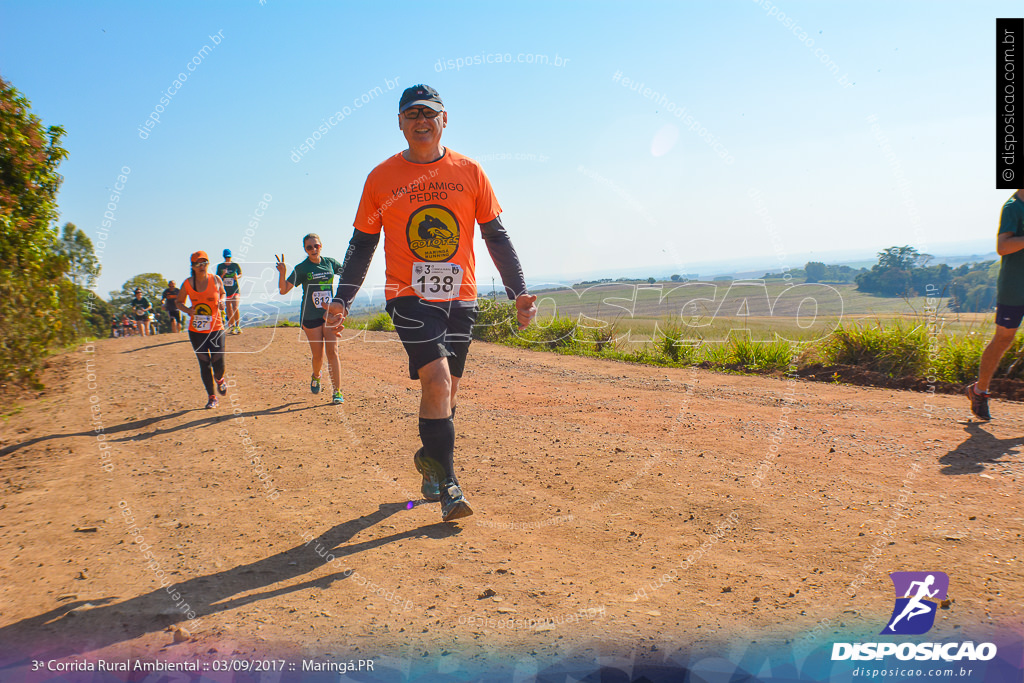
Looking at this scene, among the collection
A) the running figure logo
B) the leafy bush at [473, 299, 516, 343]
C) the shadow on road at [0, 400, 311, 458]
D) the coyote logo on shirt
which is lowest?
the running figure logo

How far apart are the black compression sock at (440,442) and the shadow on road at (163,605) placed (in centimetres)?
44

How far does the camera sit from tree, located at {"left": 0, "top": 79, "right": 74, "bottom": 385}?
719 centimetres

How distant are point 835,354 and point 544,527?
23.4 feet

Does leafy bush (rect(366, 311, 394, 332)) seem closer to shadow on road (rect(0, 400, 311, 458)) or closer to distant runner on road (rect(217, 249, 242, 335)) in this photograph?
distant runner on road (rect(217, 249, 242, 335))

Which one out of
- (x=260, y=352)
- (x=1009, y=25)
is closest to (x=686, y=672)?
(x=1009, y=25)

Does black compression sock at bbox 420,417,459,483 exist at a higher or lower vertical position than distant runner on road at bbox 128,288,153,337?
lower

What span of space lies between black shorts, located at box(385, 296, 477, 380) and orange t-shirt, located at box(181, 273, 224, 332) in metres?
4.76

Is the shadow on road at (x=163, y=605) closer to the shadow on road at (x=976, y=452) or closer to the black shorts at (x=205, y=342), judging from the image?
the shadow on road at (x=976, y=452)

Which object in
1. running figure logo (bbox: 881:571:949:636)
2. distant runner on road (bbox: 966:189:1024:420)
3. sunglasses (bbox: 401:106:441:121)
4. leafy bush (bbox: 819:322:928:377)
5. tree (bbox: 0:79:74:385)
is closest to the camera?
running figure logo (bbox: 881:571:949:636)

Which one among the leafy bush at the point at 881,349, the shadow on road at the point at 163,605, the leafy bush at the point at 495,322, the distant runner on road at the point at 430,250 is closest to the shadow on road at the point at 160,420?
the shadow on road at the point at 163,605

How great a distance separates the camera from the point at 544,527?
3.54m

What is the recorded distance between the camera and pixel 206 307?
755cm

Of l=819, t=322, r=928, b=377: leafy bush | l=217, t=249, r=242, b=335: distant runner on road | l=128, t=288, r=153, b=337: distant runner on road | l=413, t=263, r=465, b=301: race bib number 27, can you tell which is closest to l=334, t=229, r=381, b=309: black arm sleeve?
l=413, t=263, r=465, b=301: race bib number 27

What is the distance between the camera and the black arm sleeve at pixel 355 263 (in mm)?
3900
